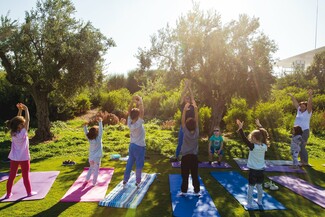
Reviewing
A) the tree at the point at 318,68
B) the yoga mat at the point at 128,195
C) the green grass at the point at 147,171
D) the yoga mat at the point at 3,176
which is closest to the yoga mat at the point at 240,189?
the green grass at the point at 147,171

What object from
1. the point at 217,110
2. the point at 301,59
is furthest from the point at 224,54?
the point at 301,59

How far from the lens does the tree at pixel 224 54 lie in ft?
39.6

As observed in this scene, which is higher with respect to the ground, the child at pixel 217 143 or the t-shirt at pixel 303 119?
the t-shirt at pixel 303 119

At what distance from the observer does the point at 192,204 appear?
543 centimetres

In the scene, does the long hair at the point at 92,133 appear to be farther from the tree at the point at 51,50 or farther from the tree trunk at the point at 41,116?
the tree trunk at the point at 41,116

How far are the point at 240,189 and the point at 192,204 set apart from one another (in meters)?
1.60

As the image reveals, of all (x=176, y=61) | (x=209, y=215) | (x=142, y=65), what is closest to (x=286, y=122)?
(x=176, y=61)

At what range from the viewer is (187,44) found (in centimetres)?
1230

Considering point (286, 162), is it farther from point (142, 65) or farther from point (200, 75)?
point (142, 65)

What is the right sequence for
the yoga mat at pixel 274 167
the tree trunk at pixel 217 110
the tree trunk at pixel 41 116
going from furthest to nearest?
the tree trunk at pixel 217 110, the tree trunk at pixel 41 116, the yoga mat at pixel 274 167

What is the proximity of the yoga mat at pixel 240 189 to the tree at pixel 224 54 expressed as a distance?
18.7 feet

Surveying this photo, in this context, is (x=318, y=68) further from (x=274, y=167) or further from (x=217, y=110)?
(x=274, y=167)

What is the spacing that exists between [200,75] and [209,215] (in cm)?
872

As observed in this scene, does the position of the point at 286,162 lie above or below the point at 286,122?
below
